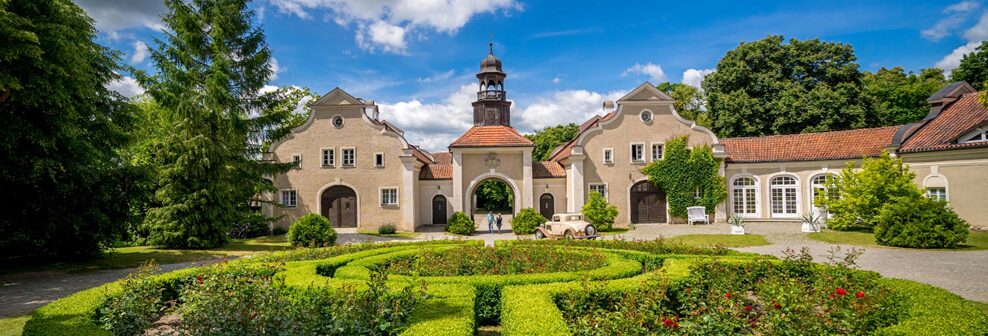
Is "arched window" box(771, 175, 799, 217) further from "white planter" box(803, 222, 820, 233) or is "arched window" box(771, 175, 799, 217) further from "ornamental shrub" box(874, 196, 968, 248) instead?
"ornamental shrub" box(874, 196, 968, 248)

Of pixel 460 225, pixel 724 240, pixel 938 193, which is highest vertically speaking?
pixel 938 193

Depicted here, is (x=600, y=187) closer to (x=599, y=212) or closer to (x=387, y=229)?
(x=599, y=212)

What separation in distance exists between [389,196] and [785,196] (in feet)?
78.2

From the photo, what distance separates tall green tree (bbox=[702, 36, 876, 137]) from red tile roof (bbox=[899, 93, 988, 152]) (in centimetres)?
692

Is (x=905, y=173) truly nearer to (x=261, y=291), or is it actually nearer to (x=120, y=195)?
(x=261, y=291)

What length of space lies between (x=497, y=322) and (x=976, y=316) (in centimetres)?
690

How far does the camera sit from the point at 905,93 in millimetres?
39844

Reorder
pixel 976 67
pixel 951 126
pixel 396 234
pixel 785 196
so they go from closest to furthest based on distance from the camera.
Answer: pixel 951 126 → pixel 396 234 → pixel 785 196 → pixel 976 67

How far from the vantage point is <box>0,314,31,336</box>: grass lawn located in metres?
7.97

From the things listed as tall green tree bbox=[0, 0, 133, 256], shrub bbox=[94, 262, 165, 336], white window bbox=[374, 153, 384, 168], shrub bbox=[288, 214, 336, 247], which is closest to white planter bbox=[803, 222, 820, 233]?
shrub bbox=[288, 214, 336, 247]

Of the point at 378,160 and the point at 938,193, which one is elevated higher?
the point at 378,160

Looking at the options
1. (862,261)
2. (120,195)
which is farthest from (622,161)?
(120,195)

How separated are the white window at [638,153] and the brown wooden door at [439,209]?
12.2 meters

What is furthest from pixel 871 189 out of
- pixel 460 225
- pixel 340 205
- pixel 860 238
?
pixel 340 205
